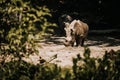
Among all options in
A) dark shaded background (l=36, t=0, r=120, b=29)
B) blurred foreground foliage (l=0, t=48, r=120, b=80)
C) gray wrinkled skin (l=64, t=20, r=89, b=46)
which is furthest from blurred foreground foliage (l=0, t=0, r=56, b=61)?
dark shaded background (l=36, t=0, r=120, b=29)

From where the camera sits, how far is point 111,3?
23500 mm

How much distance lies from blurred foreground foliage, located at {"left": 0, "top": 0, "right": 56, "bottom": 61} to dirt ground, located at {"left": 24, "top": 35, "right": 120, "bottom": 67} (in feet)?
24.2

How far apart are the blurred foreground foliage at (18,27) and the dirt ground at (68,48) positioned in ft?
24.2

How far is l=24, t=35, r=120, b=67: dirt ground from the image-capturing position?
45.0ft

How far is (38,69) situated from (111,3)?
20.1 meters

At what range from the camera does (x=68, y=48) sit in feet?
53.0

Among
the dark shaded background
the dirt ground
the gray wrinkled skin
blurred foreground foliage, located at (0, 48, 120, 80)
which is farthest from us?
the dark shaded background

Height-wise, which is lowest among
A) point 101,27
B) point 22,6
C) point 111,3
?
point 101,27

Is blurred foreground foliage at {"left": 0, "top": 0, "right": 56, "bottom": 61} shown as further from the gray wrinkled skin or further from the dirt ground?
the gray wrinkled skin

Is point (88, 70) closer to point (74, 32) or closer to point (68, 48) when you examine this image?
point (68, 48)

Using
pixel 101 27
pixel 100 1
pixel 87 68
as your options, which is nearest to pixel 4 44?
pixel 87 68

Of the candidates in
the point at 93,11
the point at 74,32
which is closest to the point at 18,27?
the point at 74,32

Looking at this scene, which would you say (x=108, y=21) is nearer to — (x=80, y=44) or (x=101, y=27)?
(x=101, y=27)

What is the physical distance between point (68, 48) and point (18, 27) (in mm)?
11240
